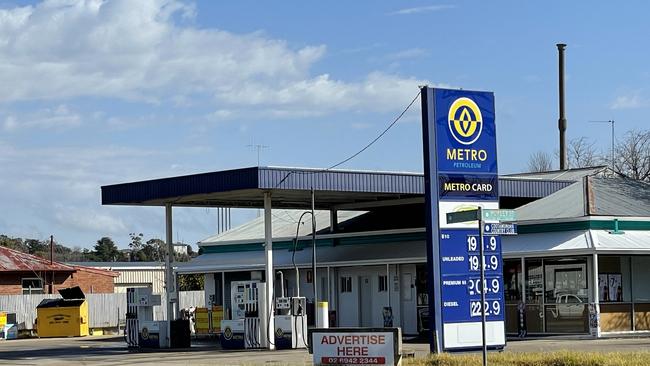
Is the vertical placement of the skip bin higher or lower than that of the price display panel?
lower

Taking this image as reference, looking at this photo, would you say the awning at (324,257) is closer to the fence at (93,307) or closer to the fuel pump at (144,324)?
the fence at (93,307)

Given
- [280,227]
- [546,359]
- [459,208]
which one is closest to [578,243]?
[459,208]

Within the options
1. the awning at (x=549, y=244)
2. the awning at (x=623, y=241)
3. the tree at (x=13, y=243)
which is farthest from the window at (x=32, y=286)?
the tree at (x=13, y=243)

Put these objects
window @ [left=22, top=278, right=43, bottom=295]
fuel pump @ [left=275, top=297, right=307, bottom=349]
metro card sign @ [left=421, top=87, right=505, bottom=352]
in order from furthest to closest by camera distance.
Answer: window @ [left=22, top=278, right=43, bottom=295], fuel pump @ [left=275, top=297, right=307, bottom=349], metro card sign @ [left=421, top=87, right=505, bottom=352]

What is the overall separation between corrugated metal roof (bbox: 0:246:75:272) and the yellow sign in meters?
35.9

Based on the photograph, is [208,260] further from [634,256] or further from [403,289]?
[634,256]

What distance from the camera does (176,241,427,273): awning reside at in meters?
40.2

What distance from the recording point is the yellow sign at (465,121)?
2725 centimetres

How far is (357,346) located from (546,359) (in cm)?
407

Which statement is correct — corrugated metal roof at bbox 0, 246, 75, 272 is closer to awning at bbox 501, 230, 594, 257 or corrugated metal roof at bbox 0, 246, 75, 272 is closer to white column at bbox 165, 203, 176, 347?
white column at bbox 165, 203, 176, 347

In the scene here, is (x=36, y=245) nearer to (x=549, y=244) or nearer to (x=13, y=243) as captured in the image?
(x=13, y=243)

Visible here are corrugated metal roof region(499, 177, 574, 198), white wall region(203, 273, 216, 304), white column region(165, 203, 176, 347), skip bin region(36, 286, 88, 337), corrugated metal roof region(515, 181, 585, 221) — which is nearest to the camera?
white column region(165, 203, 176, 347)

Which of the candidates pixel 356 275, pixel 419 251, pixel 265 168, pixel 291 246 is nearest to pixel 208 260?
pixel 291 246

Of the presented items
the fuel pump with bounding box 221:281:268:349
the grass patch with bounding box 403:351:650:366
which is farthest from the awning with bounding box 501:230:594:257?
the grass patch with bounding box 403:351:650:366
